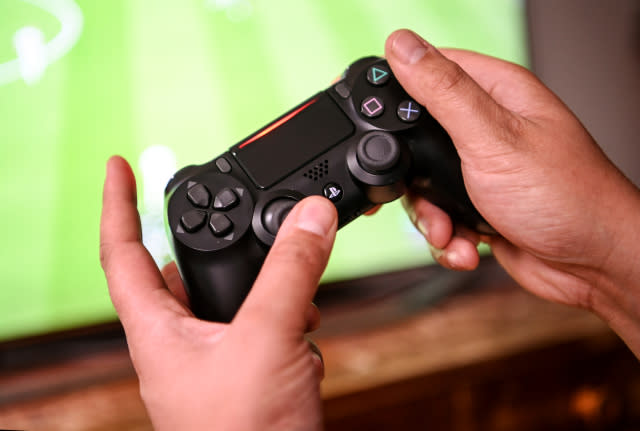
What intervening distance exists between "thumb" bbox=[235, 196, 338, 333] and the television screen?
458 mm

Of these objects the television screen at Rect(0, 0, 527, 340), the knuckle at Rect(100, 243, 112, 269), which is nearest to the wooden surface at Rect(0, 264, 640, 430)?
the television screen at Rect(0, 0, 527, 340)

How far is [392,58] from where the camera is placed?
534mm

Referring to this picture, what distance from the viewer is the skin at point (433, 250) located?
36 centimetres

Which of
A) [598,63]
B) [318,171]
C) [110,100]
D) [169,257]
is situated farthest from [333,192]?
[598,63]

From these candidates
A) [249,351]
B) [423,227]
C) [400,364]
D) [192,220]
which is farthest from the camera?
[400,364]

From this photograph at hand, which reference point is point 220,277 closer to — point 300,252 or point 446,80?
point 300,252

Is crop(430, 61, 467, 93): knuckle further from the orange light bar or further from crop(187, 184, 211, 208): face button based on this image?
crop(187, 184, 211, 208): face button

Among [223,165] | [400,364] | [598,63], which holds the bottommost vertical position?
[400,364]

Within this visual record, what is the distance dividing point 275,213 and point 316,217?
7 centimetres

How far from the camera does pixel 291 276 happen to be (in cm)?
38

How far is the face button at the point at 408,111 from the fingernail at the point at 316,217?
168 mm

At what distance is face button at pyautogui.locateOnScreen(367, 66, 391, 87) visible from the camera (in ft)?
1.84

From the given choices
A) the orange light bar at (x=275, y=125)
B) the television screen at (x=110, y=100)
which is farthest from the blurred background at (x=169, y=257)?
the orange light bar at (x=275, y=125)

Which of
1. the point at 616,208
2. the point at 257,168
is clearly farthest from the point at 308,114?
the point at 616,208
